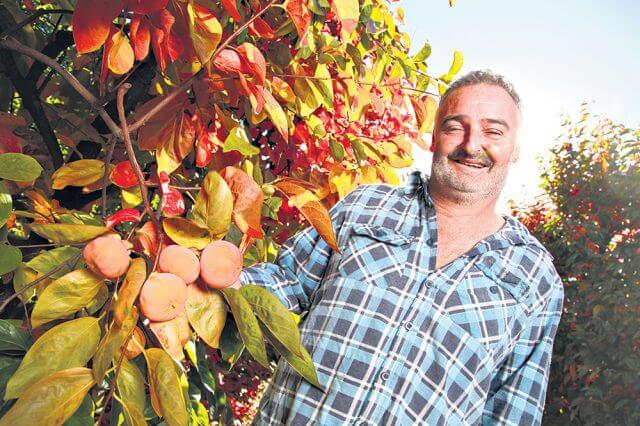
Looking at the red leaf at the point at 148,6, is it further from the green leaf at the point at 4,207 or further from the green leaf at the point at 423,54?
the green leaf at the point at 423,54

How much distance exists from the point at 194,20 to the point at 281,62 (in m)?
0.59

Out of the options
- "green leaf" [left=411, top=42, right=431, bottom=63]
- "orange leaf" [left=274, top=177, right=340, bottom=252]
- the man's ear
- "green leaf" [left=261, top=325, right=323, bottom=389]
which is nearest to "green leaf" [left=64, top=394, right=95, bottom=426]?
"green leaf" [left=261, top=325, right=323, bottom=389]

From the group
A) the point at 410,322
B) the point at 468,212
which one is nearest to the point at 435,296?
the point at 410,322

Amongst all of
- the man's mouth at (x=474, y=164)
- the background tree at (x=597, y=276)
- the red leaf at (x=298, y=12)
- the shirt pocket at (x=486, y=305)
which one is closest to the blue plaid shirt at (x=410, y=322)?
the shirt pocket at (x=486, y=305)

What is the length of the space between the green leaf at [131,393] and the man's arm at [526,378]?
989 mm

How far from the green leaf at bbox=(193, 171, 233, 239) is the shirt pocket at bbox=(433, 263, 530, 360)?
2.58ft

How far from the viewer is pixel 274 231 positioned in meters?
1.82

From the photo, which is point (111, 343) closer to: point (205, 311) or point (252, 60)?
point (205, 311)

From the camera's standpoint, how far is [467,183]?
56.9 inches

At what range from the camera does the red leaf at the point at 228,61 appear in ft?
2.81

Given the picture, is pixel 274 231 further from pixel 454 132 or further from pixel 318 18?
pixel 318 18

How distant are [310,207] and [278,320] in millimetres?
198

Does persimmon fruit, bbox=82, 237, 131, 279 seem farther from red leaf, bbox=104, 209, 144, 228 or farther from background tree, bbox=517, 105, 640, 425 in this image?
background tree, bbox=517, 105, 640, 425

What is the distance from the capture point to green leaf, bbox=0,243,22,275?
77 cm
